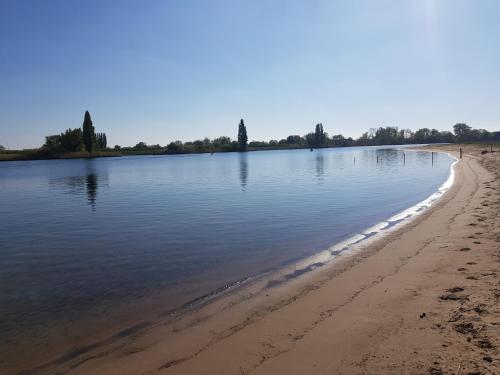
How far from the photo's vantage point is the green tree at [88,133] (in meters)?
135

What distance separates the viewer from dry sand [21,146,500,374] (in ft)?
17.4

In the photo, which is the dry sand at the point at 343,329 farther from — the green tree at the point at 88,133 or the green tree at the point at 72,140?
the green tree at the point at 72,140

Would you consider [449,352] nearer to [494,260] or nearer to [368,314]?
[368,314]

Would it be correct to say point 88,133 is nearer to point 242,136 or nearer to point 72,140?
point 72,140

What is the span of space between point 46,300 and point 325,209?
50.1ft

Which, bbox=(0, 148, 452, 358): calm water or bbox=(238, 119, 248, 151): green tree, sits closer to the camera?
bbox=(0, 148, 452, 358): calm water

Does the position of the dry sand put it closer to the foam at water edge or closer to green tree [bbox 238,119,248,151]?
the foam at water edge

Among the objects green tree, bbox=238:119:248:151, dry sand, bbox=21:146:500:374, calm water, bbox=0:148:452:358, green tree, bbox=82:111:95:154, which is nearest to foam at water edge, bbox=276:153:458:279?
calm water, bbox=0:148:452:358

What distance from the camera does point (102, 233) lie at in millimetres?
16703

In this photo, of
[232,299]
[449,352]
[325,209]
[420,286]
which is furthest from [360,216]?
[449,352]

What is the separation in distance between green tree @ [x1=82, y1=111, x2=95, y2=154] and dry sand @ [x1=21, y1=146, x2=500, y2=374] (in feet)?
462

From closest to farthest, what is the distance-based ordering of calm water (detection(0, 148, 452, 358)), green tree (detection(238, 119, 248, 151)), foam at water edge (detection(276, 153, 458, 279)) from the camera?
calm water (detection(0, 148, 452, 358)) → foam at water edge (detection(276, 153, 458, 279)) → green tree (detection(238, 119, 248, 151))

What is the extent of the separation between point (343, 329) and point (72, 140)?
162 meters

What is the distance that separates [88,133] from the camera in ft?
454
